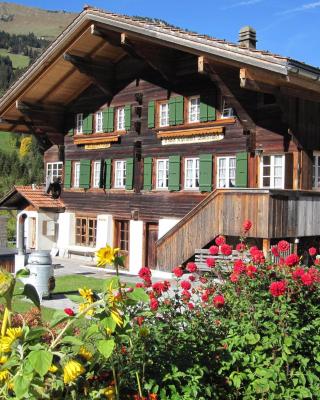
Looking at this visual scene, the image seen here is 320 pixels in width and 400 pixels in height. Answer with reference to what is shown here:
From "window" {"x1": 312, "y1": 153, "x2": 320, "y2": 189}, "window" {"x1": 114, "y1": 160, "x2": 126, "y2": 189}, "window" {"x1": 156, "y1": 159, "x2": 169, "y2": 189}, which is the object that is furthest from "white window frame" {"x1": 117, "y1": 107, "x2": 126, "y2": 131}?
"window" {"x1": 312, "y1": 153, "x2": 320, "y2": 189}

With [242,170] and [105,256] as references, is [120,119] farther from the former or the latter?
[105,256]

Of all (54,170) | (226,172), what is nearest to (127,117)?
(226,172)

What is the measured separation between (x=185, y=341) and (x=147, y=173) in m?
15.8

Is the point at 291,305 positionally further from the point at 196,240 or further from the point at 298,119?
the point at 298,119

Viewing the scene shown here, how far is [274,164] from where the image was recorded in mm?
16016

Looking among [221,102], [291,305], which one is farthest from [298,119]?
[291,305]

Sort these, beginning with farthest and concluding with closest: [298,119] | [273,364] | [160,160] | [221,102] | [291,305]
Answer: [160,160]
[221,102]
[298,119]
[291,305]
[273,364]

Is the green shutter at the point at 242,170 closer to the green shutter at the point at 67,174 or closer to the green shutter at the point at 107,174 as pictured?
the green shutter at the point at 107,174

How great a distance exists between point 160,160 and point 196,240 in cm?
528

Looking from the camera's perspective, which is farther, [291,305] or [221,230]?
[221,230]

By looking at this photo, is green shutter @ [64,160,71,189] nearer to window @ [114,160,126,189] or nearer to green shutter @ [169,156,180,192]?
window @ [114,160,126,189]

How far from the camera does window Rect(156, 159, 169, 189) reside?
19.7m

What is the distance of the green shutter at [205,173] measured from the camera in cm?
1770

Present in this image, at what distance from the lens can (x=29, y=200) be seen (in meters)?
24.9
